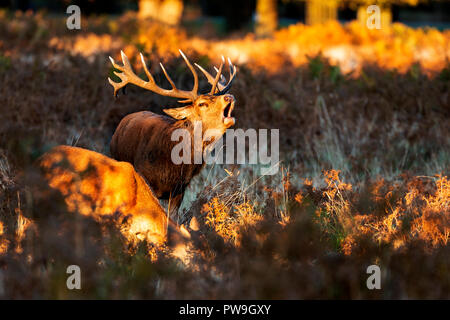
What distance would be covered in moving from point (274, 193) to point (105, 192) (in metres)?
1.69

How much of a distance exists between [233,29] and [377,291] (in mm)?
27826

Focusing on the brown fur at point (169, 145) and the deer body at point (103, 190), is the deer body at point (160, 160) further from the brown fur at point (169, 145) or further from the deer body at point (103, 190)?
the deer body at point (103, 190)

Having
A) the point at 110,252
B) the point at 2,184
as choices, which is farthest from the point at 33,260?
the point at 2,184

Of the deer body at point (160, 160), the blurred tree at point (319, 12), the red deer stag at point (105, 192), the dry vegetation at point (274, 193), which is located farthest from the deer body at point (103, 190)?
the blurred tree at point (319, 12)

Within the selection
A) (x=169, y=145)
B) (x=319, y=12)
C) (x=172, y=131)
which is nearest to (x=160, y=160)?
(x=169, y=145)

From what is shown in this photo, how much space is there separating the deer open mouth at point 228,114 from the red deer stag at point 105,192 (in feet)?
3.60

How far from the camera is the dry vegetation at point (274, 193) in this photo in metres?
4.24

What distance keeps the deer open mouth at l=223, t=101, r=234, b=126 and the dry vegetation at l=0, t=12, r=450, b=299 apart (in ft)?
1.75

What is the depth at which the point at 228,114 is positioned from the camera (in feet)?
20.0

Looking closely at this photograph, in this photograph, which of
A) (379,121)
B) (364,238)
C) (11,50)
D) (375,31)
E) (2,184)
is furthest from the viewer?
(375,31)

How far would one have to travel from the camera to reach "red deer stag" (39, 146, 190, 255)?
4887 mm

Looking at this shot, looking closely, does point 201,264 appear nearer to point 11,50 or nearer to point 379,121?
point 379,121

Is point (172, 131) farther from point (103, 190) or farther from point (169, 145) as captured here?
point (103, 190)
